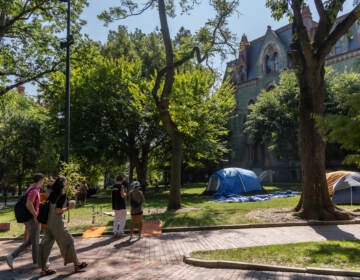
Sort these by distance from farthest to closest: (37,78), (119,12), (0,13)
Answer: (37,78)
(0,13)
(119,12)

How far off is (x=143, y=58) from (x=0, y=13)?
18.9 meters

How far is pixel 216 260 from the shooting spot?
7332mm

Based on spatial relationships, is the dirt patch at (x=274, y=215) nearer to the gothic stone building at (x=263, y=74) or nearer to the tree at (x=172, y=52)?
the tree at (x=172, y=52)

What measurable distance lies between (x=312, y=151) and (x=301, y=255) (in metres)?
6.41

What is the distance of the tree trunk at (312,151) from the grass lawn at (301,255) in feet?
13.6

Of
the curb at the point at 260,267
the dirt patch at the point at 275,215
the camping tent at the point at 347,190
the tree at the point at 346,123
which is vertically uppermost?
the tree at the point at 346,123

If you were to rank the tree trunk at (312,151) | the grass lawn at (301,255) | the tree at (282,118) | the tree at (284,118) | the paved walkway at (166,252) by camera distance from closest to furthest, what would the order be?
the paved walkway at (166,252) → the grass lawn at (301,255) → the tree trunk at (312,151) → the tree at (284,118) → the tree at (282,118)

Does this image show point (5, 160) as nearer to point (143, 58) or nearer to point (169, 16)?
point (143, 58)

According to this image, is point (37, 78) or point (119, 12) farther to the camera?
point (37, 78)

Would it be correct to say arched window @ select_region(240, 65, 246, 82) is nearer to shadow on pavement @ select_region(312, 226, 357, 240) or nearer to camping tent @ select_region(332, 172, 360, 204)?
camping tent @ select_region(332, 172, 360, 204)

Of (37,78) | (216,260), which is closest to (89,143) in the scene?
(37,78)

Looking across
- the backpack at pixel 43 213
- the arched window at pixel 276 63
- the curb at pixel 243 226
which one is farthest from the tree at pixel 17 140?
the backpack at pixel 43 213

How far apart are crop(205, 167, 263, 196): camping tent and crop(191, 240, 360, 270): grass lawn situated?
52.6 feet

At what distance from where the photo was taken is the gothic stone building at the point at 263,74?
38750 millimetres
